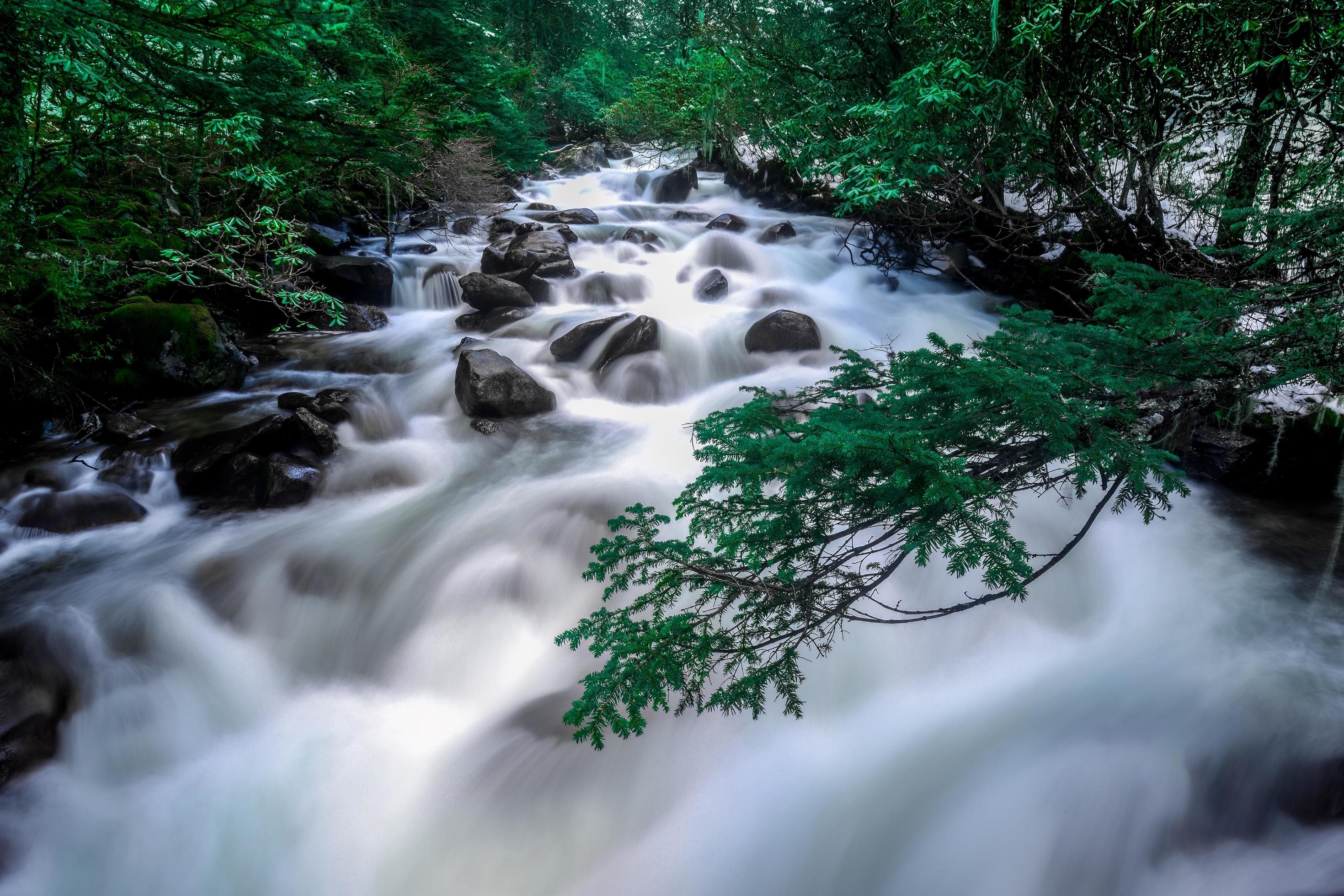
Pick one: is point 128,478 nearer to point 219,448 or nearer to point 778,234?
point 219,448

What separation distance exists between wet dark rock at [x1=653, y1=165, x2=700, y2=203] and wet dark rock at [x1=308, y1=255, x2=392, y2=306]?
9202mm

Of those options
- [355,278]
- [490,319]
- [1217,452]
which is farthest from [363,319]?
[1217,452]

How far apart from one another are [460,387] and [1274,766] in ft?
21.7

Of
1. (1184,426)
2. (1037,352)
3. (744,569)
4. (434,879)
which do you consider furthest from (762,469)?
(1184,426)

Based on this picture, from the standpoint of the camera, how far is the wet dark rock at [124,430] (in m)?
5.66

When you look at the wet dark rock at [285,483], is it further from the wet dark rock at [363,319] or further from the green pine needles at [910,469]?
the green pine needles at [910,469]

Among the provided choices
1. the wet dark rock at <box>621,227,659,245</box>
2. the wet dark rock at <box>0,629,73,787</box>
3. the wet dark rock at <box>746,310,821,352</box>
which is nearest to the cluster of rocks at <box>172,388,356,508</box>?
the wet dark rock at <box>0,629,73,787</box>

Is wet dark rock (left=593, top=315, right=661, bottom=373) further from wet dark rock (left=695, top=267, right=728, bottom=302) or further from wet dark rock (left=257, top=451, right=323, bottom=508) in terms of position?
wet dark rock (left=257, top=451, right=323, bottom=508)

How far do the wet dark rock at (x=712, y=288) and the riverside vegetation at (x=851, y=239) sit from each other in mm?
1983

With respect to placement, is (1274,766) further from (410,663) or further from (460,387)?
(460,387)

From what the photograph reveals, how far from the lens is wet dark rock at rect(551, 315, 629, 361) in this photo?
25.2 feet

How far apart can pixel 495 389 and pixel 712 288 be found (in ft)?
15.0

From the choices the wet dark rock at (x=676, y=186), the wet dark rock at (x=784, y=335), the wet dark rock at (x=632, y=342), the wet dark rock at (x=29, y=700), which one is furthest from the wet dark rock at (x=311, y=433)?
the wet dark rock at (x=676, y=186)

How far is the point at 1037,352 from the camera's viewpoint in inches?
84.1
